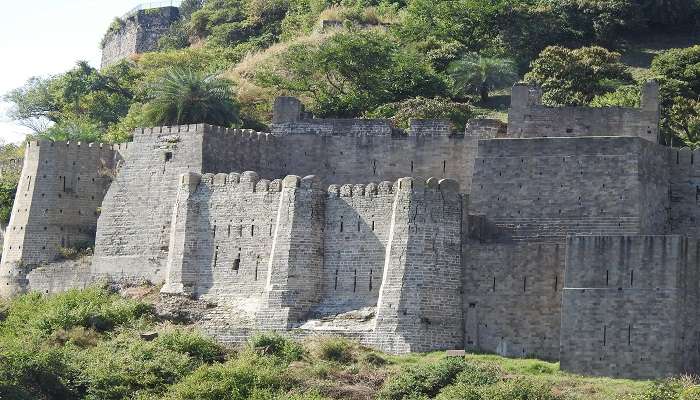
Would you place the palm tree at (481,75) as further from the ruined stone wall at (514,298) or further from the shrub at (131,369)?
the shrub at (131,369)

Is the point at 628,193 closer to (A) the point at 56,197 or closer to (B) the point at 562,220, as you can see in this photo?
(B) the point at 562,220

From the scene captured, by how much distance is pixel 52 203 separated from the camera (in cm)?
5494

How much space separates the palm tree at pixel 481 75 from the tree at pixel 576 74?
1062 millimetres

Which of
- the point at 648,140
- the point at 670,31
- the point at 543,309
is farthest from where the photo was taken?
the point at 670,31

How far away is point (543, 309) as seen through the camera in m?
46.2

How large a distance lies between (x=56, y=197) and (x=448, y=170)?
37.0ft

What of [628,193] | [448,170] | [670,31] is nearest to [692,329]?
[628,193]

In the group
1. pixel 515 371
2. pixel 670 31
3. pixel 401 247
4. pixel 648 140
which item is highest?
pixel 670 31

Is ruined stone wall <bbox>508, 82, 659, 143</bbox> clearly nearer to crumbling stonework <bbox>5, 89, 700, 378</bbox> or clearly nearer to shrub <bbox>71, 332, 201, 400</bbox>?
crumbling stonework <bbox>5, 89, 700, 378</bbox>

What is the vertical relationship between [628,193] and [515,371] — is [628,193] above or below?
above

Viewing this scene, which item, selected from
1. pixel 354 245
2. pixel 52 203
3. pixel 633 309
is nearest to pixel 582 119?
pixel 354 245

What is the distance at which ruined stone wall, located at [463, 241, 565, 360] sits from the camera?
4616 centimetres

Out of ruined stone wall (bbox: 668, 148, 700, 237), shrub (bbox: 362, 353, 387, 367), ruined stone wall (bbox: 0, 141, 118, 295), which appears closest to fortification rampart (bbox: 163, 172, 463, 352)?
shrub (bbox: 362, 353, 387, 367)

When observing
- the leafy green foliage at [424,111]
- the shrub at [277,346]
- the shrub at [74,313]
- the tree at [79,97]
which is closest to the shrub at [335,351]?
the shrub at [277,346]
